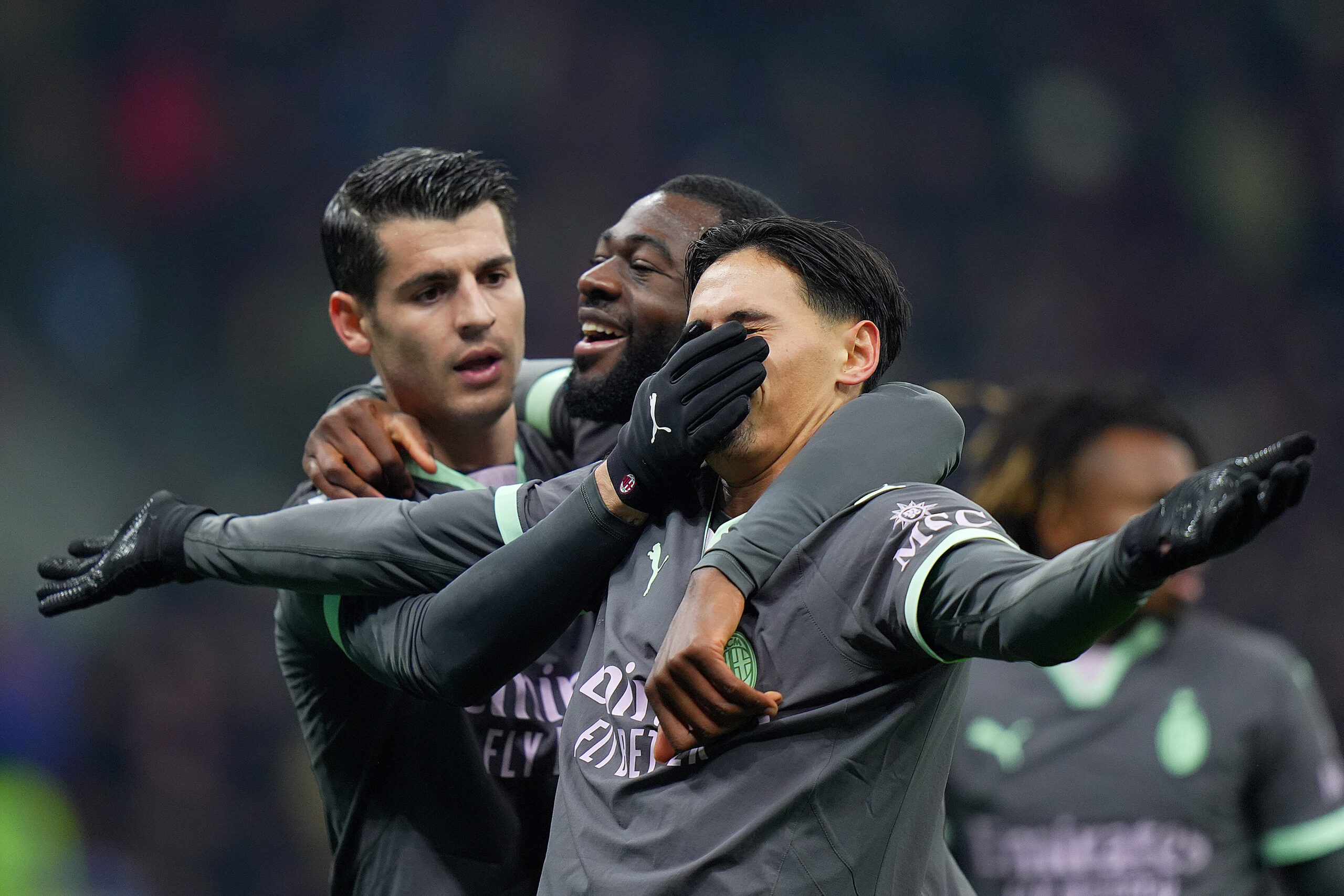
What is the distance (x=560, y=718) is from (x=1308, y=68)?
748 centimetres

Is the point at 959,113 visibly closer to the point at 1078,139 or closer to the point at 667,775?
the point at 1078,139

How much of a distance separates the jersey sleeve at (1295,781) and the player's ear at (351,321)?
2.18m

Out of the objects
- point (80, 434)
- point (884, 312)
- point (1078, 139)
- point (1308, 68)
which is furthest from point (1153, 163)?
point (884, 312)

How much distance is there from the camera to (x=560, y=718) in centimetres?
261

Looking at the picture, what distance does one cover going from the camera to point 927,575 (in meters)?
1.72

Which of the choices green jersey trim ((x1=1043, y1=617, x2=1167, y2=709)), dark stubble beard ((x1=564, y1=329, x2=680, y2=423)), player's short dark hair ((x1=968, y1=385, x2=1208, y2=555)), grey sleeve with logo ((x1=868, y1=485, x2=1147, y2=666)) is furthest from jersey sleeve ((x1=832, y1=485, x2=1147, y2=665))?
player's short dark hair ((x1=968, y1=385, x2=1208, y2=555))

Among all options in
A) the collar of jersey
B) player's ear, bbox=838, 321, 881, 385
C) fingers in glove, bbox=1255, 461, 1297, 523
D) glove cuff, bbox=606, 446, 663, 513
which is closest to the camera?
fingers in glove, bbox=1255, 461, 1297, 523

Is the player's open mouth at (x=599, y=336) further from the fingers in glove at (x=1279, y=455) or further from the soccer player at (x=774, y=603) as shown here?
the fingers in glove at (x=1279, y=455)

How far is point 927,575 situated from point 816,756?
0.29 metres

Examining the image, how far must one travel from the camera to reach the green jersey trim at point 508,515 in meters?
2.28

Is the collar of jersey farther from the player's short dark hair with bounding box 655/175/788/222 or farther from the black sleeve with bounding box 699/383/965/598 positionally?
the black sleeve with bounding box 699/383/965/598

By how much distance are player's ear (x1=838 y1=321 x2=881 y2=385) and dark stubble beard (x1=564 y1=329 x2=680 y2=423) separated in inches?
→ 31.3

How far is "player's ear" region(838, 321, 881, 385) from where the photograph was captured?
2199 mm

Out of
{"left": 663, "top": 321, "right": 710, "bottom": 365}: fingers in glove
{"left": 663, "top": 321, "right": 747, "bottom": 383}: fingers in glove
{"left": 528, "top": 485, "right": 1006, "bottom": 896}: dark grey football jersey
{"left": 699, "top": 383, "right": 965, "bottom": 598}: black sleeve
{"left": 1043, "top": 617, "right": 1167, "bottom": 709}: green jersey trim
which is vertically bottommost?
{"left": 1043, "top": 617, "right": 1167, "bottom": 709}: green jersey trim
